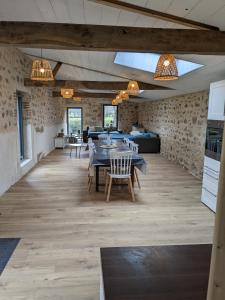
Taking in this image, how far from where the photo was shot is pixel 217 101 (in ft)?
12.0

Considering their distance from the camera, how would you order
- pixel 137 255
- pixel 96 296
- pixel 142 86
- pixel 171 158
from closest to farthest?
pixel 137 255 < pixel 96 296 < pixel 142 86 < pixel 171 158

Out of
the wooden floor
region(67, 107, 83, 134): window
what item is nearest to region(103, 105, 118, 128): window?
region(67, 107, 83, 134): window

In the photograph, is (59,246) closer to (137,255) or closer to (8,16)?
(137,255)

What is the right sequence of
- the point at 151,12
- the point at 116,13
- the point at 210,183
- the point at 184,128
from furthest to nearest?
the point at 184,128 → the point at 210,183 → the point at 116,13 → the point at 151,12

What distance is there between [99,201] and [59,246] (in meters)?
1.50

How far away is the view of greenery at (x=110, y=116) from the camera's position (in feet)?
45.5

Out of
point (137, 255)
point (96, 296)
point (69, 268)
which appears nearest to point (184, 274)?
point (137, 255)

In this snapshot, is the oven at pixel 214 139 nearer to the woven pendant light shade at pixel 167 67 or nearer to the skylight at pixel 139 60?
the woven pendant light shade at pixel 167 67

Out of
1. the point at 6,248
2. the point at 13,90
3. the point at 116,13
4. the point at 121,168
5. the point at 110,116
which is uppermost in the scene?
the point at 116,13

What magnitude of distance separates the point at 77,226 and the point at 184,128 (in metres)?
4.74

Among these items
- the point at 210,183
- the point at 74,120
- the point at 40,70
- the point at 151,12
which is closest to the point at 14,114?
the point at 40,70

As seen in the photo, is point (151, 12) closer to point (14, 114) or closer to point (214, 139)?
point (214, 139)

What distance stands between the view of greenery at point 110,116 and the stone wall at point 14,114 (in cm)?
646

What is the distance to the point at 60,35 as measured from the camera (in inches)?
98.7
